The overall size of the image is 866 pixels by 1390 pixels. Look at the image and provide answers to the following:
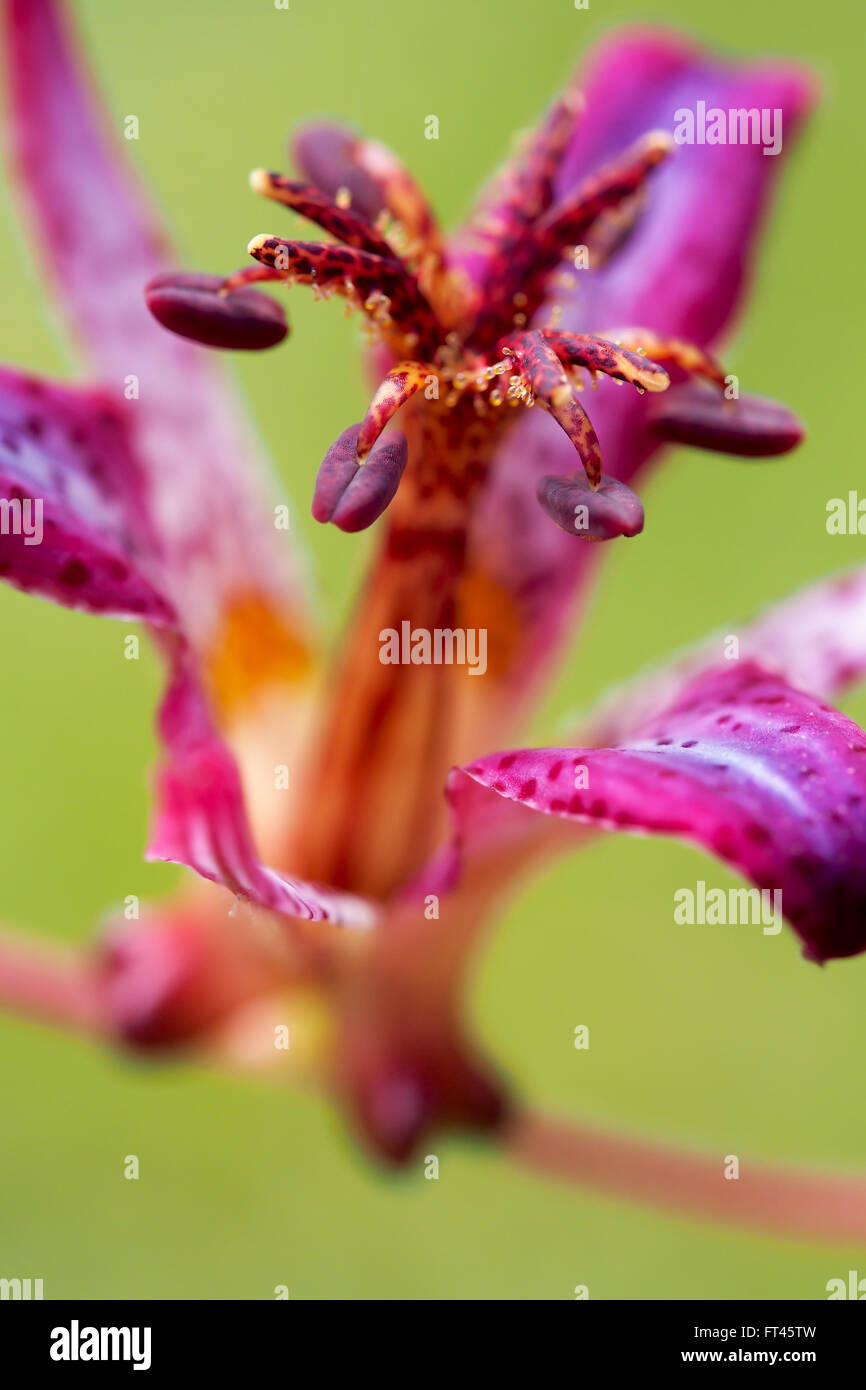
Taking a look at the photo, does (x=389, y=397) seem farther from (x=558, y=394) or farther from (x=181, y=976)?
(x=181, y=976)

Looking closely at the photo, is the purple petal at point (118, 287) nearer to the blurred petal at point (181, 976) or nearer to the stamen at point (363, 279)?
the blurred petal at point (181, 976)

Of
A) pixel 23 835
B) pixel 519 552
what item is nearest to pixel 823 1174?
pixel 519 552

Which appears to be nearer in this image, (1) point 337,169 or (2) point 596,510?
(2) point 596,510

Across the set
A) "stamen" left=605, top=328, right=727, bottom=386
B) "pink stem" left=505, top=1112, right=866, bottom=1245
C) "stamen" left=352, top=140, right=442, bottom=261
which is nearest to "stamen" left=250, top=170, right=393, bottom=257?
"stamen" left=352, top=140, right=442, bottom=261

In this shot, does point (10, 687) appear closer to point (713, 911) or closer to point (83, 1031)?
point (83, 1031)

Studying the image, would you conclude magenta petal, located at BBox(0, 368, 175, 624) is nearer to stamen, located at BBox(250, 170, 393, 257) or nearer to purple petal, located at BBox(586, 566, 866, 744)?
stamen, located at BBox(250, 170, 393, 257)

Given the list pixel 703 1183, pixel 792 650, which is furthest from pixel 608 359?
pixel 703 1183
